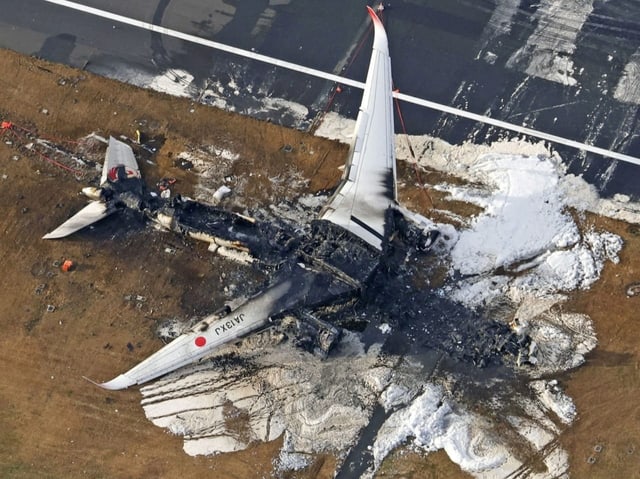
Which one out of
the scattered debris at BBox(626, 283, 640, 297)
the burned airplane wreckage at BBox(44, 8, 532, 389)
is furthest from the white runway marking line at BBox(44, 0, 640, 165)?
the scattered debris at BBox(626, 283, 640, 297)

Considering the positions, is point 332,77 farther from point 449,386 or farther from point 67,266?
point 449,386

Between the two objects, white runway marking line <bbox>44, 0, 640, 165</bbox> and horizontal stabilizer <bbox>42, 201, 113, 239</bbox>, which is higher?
white runway marking line <bbox>44, 0, 640, 165</bbox>

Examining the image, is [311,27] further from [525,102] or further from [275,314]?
[275,314]

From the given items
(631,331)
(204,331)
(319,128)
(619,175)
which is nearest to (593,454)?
(631,331)

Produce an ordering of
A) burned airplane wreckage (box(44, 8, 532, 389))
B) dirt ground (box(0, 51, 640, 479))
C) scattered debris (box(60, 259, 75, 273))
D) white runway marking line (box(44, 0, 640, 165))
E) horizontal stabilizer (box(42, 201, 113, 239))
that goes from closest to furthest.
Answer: burned airplane wreckage (box(44, 8, 532, 389)), dirt ground (box(0, 51, 640, 479)), horizontal stabilizer (box(42, 201, 113, 239)), scattered debris (box(60, 259, 75, 273)), white runway marking line (box(44, 0, 640, 165))

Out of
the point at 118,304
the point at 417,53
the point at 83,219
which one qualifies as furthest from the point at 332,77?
the point at 118,304

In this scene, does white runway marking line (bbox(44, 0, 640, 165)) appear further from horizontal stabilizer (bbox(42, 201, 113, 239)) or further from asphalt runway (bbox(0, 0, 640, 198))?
horizontal stabilizer (bbox(42, 201, 113, 239))
